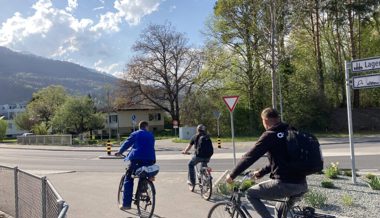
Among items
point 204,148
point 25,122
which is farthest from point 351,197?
point 25,122

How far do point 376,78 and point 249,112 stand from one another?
34281 mm

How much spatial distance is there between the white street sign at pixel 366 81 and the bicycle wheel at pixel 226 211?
6.04 m

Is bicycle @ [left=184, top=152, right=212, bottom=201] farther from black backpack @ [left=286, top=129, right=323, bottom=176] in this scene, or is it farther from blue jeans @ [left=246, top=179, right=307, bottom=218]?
black backpack @ [left=286, top=129, right=323, bottom=176]

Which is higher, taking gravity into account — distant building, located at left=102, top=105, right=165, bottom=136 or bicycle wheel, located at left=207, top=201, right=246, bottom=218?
distant building, located at left=102, top=105, right=165, bottom=136

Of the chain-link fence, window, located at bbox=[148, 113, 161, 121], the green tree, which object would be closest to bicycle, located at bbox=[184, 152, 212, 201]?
the chain-link fence

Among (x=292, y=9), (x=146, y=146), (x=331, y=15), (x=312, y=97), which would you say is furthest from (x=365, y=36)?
(x=146, y=146)

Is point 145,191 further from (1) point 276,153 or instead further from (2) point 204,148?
(1) point 276,153

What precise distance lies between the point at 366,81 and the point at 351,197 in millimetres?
2869

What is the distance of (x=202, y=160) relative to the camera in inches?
421

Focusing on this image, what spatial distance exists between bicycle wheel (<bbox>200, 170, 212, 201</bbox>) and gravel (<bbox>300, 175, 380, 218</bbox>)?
6.76ft

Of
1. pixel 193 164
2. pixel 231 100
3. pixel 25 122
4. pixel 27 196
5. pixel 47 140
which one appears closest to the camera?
pixel 27 196

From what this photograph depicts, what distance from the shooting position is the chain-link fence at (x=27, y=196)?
582 centimetres

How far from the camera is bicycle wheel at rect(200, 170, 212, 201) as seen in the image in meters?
9.99

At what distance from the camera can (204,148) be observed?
34.9 feet
